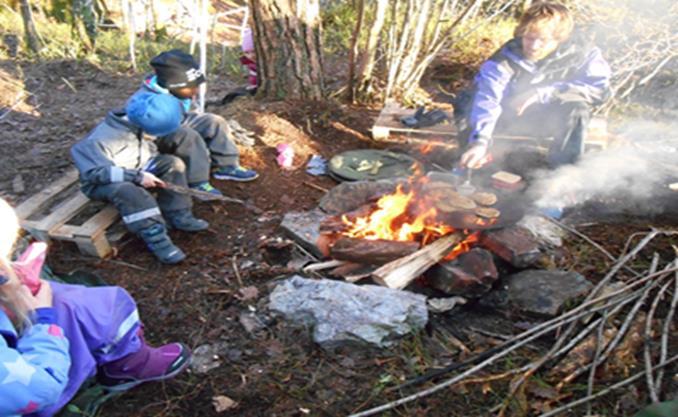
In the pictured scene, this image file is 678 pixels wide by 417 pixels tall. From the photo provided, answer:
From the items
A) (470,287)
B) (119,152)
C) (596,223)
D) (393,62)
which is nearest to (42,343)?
(119,152)

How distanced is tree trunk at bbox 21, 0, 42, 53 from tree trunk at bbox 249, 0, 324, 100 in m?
4.43

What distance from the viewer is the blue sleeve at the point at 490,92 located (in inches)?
166

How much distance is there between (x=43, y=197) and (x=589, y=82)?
452 cm

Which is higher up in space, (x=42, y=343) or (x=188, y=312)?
(x=42, y=343)

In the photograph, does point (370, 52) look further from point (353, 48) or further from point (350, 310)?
point (350, 310)

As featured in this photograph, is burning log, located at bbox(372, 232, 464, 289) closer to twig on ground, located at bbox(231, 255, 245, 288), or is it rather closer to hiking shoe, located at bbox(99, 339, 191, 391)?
twig on ground, located at bbox(231, 255, 245, 288)

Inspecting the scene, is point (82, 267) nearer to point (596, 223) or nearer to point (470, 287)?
point (470, 287)

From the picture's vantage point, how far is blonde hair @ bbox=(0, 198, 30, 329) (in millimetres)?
1711

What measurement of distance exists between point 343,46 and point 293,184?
472 centimetres

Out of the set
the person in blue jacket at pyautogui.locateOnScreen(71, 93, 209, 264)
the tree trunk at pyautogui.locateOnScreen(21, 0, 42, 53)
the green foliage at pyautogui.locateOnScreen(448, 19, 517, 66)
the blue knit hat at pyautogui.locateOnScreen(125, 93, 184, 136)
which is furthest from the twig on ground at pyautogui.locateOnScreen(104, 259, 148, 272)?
the tree trunk at pyautogui.locateOnScreen(21, 0, 42, 53)

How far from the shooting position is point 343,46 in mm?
8375

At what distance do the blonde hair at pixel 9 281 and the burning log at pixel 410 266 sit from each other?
Answer: 1838 mm

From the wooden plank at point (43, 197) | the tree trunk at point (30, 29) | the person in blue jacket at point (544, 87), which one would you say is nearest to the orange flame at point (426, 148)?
the person in blue jacket at point (544, 87)

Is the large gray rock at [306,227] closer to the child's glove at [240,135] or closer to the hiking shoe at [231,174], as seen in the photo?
the hiking shoe at [231,174]
